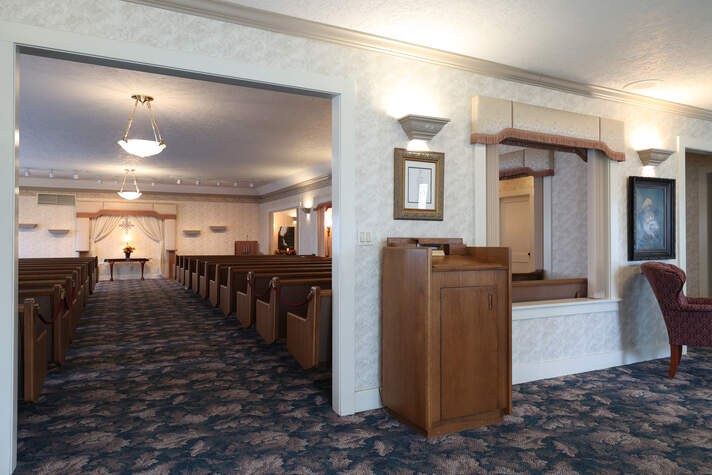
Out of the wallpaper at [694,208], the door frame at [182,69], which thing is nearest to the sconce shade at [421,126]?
the door frame at [182,69]

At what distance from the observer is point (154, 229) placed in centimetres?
1436

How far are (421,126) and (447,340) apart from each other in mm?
1630

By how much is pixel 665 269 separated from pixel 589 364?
1143mm

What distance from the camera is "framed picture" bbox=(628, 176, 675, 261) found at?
15.7 ft

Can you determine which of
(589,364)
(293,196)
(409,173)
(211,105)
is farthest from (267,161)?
(589,364)

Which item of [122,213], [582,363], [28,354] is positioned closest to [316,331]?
[28,354]

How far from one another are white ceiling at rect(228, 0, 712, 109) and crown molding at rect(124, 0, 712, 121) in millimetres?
55

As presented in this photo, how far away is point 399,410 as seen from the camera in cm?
320

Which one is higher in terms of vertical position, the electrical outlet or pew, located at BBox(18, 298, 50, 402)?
the electrical outlet

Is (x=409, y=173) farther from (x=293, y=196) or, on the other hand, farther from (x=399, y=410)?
(x=293, y=196)

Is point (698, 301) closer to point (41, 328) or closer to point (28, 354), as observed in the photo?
point (28, 354)

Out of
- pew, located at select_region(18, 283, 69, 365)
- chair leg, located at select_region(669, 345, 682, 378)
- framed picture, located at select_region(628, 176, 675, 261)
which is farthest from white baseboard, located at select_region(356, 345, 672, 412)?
pew, located at select_region(18, 283, 69, 365)

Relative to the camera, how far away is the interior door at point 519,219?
695 cm

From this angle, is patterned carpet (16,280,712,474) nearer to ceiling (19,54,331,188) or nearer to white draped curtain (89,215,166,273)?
ceiling (19,54,331,188)
